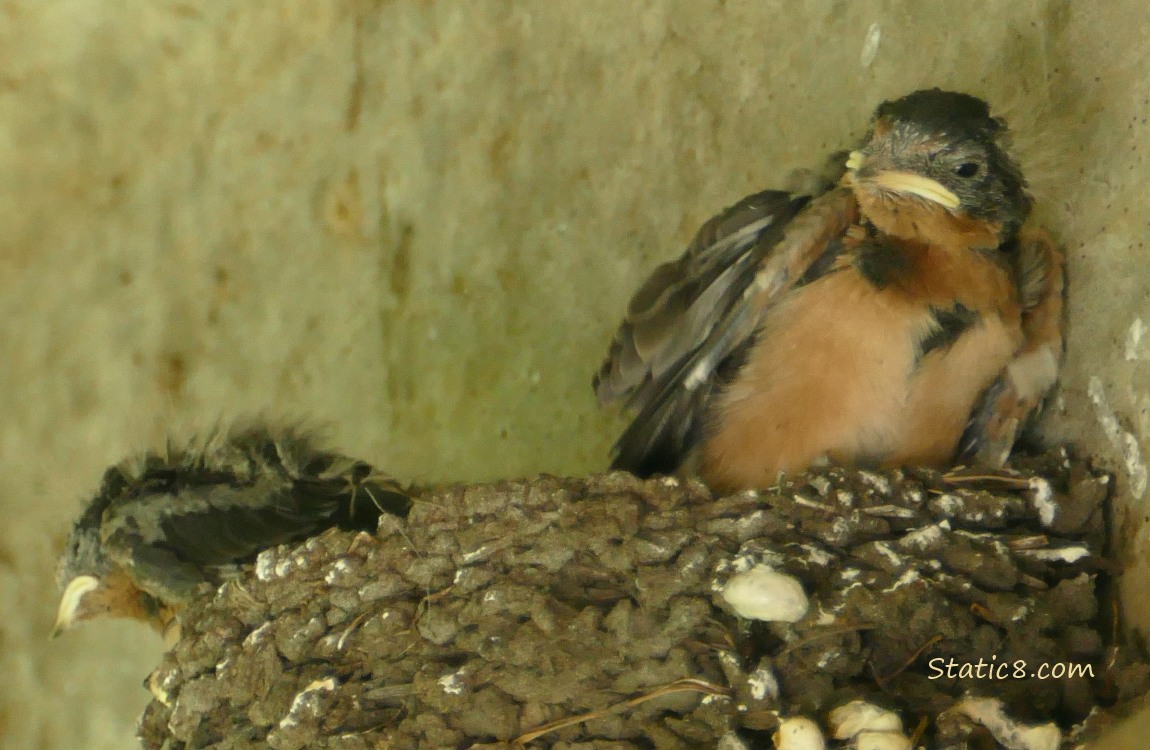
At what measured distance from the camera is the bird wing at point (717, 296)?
1.81m

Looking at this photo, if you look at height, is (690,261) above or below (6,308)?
above

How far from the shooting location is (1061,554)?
1603mm

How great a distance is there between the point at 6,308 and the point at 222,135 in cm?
60

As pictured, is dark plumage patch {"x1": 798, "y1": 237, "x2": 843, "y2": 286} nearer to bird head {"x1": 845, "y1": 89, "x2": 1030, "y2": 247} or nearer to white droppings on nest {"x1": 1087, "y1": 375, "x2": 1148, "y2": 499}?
bird head {"x1": 845, "y1": 89, "x2": 1030, "y2": 247}

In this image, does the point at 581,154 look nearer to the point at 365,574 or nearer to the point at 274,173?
the point at 274,173

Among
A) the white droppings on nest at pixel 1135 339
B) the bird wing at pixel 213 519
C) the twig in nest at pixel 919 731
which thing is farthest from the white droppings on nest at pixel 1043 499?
the bird wing at pixel 213 519

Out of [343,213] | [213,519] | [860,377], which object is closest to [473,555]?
[213,519]

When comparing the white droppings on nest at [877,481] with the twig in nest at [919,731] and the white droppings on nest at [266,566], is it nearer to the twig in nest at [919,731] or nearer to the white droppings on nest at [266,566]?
the twig in nest at [919,731]

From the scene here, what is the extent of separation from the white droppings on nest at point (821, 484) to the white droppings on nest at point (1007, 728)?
34 centimetres

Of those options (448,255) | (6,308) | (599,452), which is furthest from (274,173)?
(599,452)

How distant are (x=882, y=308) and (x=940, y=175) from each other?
0.78 feet

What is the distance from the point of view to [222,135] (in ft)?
8.21

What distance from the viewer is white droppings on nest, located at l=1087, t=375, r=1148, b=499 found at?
1585 mm

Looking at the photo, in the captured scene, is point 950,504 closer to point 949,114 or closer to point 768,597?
point 768,597
